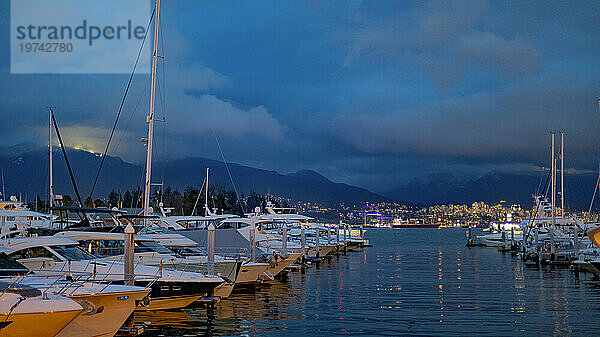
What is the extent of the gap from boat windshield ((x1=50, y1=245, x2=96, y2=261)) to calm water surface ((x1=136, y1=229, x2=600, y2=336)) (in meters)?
2.77

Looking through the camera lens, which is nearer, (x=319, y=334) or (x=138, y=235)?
(x=319, y=334)

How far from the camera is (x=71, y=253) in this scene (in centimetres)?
2169

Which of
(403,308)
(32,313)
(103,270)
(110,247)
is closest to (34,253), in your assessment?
(103,270)

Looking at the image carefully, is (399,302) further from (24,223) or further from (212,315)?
(24,223)

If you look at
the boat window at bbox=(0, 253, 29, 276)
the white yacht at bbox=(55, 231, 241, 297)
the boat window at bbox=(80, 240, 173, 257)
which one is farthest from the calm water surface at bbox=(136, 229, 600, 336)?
the boat window at bbox=(0, 253, 29, 276)

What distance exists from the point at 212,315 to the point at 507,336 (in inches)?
395

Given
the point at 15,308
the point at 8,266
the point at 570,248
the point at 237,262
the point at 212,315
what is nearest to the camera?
the point at 15,308

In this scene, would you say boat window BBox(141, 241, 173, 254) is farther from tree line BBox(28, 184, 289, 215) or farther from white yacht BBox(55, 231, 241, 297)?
tree line BBox(28, 184, 289, 215)

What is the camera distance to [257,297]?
98.0 feet

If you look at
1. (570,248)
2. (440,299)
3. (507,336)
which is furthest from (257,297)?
(570,248)

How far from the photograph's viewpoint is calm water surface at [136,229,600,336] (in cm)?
2164

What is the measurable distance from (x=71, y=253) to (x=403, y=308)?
12842 mm

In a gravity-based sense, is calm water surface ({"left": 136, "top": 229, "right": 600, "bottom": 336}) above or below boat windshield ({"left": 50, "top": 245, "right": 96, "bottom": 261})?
below

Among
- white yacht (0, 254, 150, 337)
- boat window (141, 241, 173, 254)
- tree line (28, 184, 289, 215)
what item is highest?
tree line (28, 184, 289, 215)
